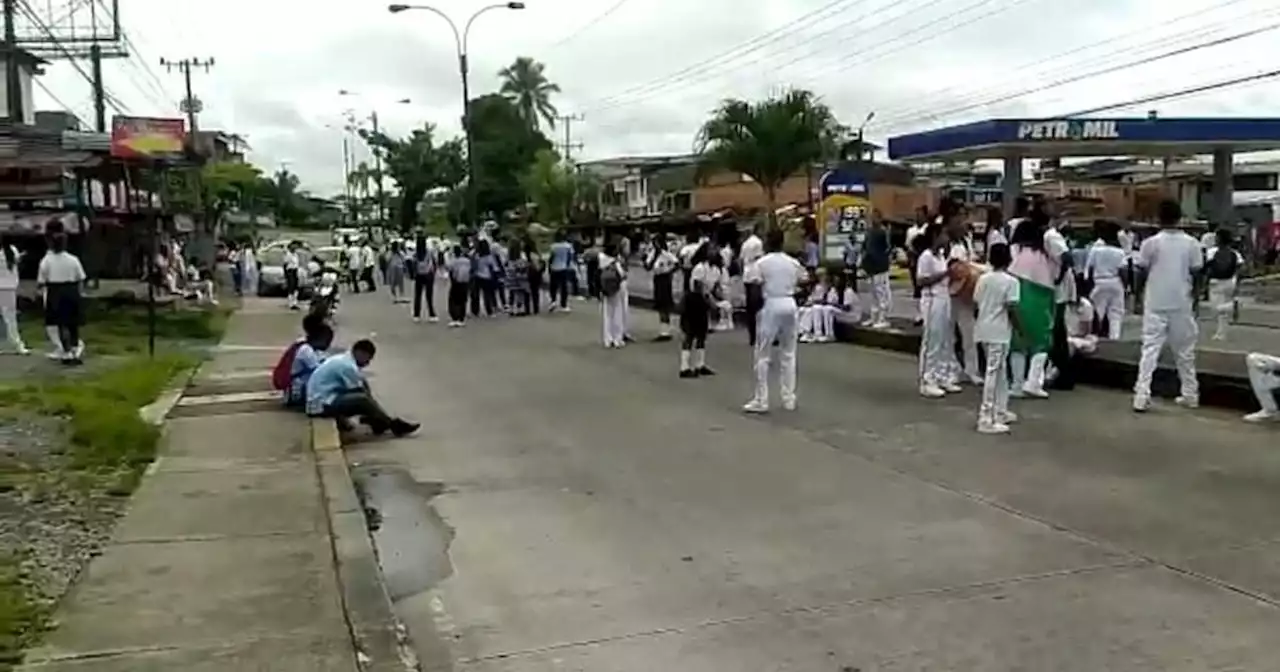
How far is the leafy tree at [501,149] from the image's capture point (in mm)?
98375

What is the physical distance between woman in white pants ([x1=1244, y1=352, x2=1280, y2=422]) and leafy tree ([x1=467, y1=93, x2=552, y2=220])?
Answer: 3329 inches

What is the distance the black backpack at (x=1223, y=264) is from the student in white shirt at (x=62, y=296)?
45.7 ft

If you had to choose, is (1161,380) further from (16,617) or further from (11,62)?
(11,62)

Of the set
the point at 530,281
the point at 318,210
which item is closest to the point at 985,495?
the point at 530,281

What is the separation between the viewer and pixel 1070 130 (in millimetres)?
38406

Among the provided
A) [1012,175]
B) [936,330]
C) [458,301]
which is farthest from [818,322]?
[1012,175]

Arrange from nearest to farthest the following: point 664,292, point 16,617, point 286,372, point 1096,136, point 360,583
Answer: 1. point 16,617
2. point 360,583
3. point 286,372
4. point 664,292
5. point 1096,136

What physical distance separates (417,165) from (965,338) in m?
98.9

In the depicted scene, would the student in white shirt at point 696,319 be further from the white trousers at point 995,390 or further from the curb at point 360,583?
the curb at point 360,583

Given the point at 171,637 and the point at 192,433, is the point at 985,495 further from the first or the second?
the point at 192,433

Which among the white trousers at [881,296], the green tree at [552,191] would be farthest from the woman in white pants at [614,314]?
the green tree at [552,191]

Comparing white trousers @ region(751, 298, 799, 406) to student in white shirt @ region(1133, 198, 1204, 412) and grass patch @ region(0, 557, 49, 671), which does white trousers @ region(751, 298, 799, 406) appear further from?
grass patch @ region(0, 557, 49, 671)

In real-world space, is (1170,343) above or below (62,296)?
below

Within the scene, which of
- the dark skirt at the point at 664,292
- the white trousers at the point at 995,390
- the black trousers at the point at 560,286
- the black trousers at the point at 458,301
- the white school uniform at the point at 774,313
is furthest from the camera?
the black trousers at the point at 560,286
